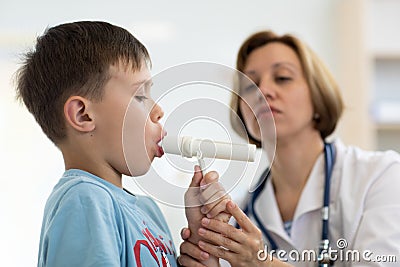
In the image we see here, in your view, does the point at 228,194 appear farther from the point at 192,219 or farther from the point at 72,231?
the point at 72,231

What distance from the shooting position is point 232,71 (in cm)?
94

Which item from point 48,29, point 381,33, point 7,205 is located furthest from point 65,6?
point 48,29

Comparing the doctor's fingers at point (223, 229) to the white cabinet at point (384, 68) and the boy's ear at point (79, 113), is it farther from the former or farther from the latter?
the white cabinet at point (384, 68)

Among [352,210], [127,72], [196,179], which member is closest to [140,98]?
[127,72]

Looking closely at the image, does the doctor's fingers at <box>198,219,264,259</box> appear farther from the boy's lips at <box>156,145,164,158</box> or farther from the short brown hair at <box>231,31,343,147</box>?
the short brown hair at <box>231,31,343,147</box>

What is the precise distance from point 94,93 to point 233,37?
2212 mm

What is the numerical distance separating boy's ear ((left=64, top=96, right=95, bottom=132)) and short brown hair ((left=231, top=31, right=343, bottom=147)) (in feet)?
2.61

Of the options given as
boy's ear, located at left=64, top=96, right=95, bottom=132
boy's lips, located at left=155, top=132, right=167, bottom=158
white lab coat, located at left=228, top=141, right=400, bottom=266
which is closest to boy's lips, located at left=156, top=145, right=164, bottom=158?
boy's lips, located at left=155, top=132, right=167, bottom=158

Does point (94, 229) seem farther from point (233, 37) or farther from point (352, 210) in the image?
point (233, 37)

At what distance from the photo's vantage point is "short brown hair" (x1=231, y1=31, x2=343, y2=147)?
1604mm

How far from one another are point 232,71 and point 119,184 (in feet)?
0.83

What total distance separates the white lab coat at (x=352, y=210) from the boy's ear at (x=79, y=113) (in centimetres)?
68

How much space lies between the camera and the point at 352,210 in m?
1.39

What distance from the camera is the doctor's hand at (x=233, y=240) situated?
100 centimetres
